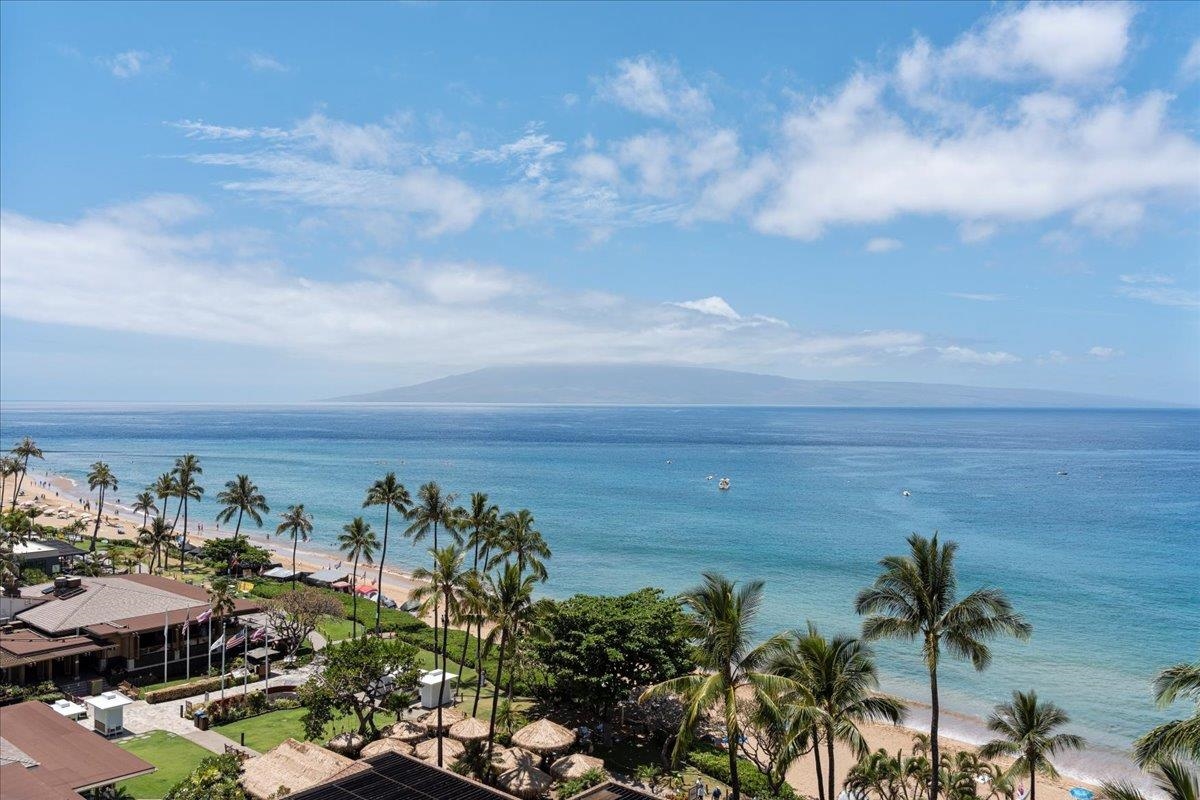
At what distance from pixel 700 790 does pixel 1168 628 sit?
47793 millimetres

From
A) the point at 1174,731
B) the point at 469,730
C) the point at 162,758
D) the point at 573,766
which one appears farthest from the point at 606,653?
the point at 1174,731

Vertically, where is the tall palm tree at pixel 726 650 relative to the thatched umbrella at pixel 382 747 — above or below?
above

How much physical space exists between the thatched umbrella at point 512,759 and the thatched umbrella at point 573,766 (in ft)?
2.87

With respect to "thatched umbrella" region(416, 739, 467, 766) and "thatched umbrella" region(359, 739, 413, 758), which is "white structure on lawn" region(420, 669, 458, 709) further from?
"thatched umbrella" region(359, 739, 413, 758)

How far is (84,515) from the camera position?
98.9 metres

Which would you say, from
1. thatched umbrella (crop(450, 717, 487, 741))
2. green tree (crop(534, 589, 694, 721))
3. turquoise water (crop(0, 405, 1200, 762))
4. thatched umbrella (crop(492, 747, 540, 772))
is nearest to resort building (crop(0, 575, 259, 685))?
thatched umbrella (crop(450, 717, 487, 741))

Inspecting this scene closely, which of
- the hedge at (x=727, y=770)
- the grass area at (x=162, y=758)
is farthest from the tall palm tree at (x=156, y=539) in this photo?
the hedge at (x=727, y=770)

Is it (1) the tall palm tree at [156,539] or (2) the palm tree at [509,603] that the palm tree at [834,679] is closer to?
(2) the palm tree at [509,603]

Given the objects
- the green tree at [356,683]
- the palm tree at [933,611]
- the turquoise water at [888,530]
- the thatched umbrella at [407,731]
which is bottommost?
the turquoise water at [888,530]

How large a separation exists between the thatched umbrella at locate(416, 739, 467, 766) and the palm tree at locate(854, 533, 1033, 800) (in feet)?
54.0

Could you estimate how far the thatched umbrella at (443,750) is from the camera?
29750mm

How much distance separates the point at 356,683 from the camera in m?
31.3

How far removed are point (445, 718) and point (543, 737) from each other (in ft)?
17.2

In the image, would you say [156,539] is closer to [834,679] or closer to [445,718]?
[445,718]
